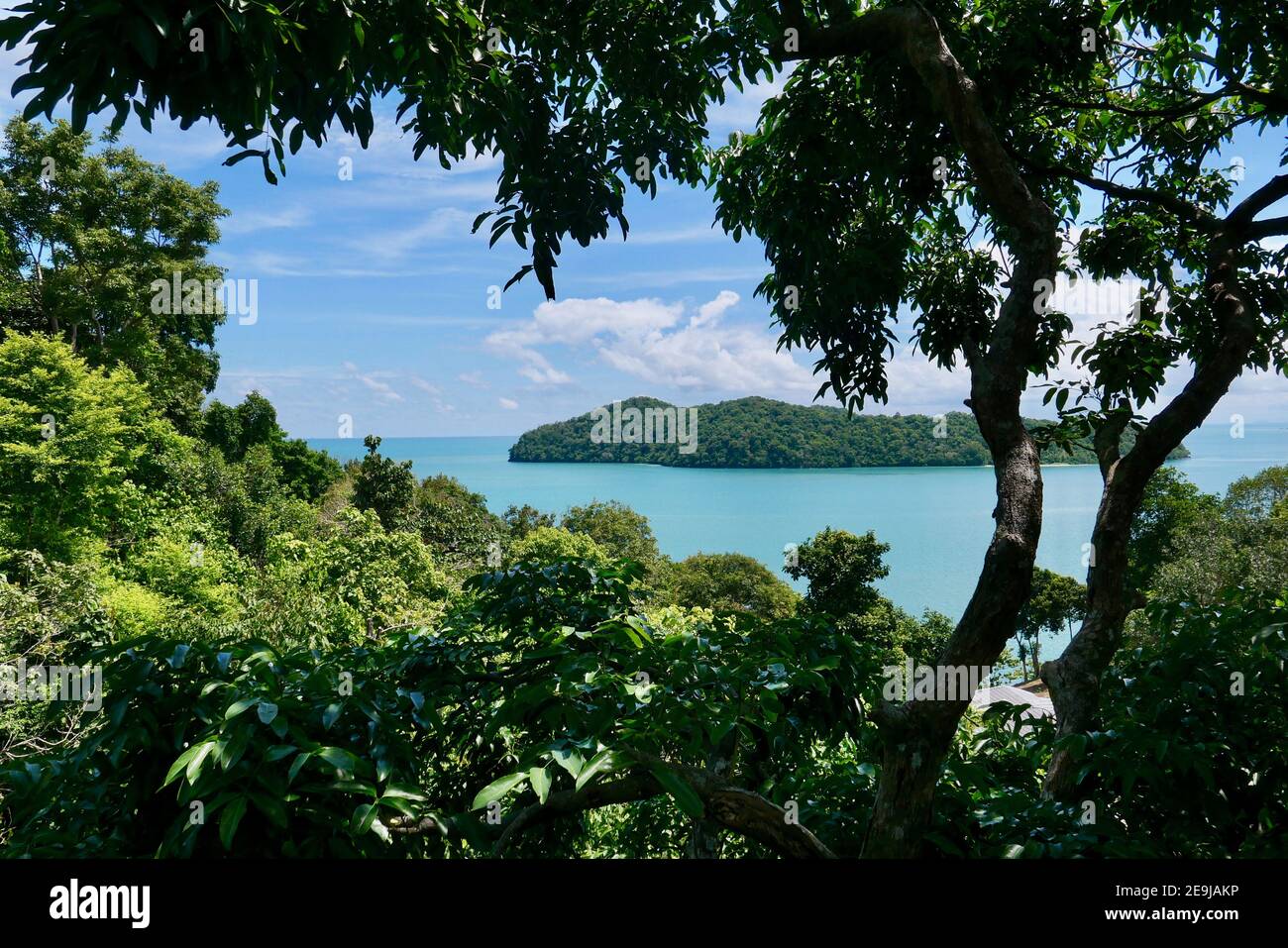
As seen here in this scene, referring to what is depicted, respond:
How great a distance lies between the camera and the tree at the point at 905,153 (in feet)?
5.84

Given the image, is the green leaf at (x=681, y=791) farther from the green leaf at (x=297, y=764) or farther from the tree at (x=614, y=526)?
the tree at (x=614, y=526)

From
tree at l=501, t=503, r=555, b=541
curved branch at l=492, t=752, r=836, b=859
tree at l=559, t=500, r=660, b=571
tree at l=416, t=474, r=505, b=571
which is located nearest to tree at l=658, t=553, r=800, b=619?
tree at l=559, t=500, r=660, b=571

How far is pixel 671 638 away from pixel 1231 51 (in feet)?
8.66

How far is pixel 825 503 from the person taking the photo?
77.1m

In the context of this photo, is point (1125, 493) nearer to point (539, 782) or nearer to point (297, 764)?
point (539, 782)

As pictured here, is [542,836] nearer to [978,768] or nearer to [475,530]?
[978,768]

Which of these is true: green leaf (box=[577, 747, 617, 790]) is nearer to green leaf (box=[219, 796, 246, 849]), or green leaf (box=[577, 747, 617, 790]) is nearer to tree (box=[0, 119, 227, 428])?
green leaf (box=[219, 796, 246, 849])

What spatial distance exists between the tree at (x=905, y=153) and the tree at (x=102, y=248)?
1975 centimetres

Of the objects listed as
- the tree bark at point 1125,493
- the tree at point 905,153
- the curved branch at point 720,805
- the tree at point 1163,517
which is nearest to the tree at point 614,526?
the tree at point 1163,517

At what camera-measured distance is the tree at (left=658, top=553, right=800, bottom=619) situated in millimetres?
27234

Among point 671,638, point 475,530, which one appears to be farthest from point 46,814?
point 475,530

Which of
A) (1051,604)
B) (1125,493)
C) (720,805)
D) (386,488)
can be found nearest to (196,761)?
(720,805)

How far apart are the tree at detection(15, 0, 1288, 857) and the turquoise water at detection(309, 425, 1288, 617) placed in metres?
29.7

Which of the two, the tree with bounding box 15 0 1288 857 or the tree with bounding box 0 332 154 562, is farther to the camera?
the tree with bounding box 0 332 154 562
